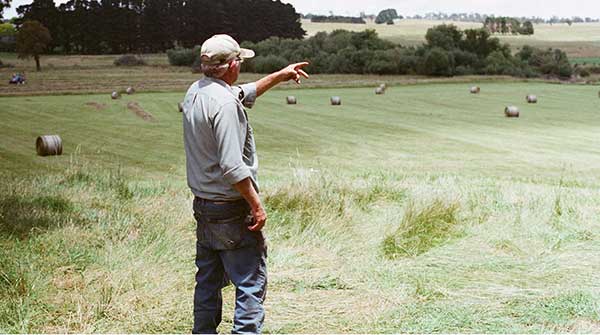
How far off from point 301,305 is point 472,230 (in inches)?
90.6

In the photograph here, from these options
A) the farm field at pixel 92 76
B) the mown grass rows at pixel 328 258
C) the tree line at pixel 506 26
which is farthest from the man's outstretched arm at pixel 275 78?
the tree line at pixel 506 26

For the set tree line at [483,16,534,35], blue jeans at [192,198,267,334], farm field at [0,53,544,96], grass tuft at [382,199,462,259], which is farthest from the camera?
tree line at [483,16,534,35]

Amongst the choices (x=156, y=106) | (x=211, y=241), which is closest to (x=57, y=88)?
(x=156, y=106)

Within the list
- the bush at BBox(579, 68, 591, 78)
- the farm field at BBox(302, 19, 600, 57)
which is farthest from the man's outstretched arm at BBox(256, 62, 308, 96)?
the bush at BBox(579, 68, 591, 78)

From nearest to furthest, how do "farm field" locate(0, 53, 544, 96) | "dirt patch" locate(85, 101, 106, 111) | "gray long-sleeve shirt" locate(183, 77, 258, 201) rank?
1. "gray long-sleeve shirt" locate(183, 77, 258, 201)
2. "dirt patch" locate(85, 101, 106, 111)
3. "farm field" locate(0, 53, 544, 96)

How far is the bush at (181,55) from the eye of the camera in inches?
1107

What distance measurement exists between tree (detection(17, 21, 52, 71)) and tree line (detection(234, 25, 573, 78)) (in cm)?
1233

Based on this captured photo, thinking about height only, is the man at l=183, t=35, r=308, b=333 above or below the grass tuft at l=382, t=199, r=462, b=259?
above

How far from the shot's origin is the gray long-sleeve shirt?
3.27m

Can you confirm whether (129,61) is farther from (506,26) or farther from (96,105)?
(506,26)

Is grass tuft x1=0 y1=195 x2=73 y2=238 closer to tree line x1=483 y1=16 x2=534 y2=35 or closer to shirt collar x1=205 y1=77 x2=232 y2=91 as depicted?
shirt collar x1=205 y1=77 x2=232 y2=91

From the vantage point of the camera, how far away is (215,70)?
3422mm

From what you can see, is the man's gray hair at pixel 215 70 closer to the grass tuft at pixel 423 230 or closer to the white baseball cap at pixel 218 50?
the white baseball cap at pixel 218 50

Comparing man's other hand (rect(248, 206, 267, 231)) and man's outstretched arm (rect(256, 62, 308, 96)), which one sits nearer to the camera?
man's other hand (rect(248, 206, 267, 231))
